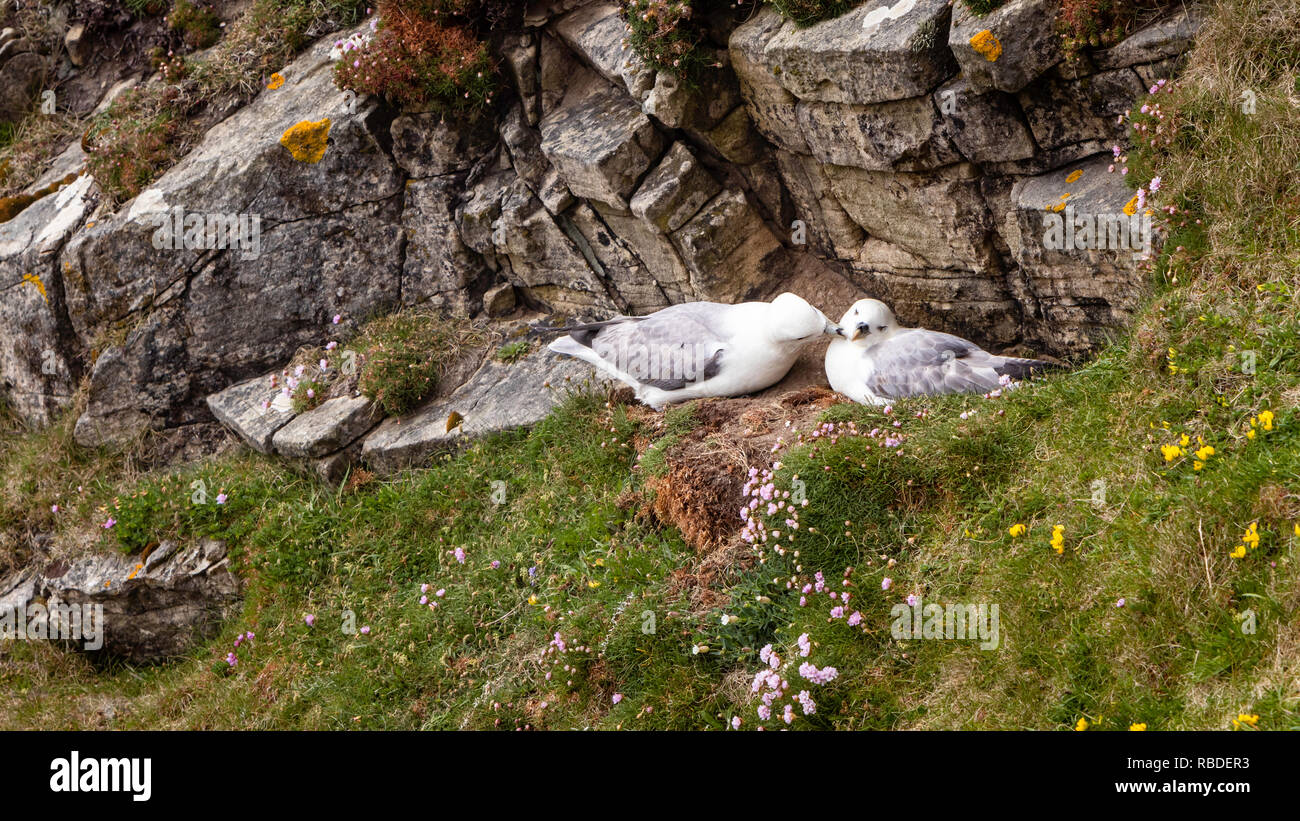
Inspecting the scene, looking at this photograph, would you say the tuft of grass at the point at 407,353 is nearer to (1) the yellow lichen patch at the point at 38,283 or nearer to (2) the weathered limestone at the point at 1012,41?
(1) the yellow lichen patch at the point at 38,283

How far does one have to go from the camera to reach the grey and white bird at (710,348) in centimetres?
704

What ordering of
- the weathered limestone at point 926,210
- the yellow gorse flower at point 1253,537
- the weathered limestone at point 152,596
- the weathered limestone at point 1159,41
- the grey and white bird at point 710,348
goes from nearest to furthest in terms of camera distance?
1. the yellow gorse flower at point 1253,537
2. the weathered limestone at point 1159,41
3. the weathered limestone at point 926,210
4. the grey and white bird at point 710,348
5. the weathered limestone at point 152,596

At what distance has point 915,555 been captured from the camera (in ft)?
17.3

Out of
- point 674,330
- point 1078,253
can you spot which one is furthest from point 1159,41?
point 674,330

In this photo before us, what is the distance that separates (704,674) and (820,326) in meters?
2.68

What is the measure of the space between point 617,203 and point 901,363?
2.69 m

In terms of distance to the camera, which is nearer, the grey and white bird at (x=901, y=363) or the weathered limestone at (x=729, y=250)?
the grey and white bird at (x=901, y=363)

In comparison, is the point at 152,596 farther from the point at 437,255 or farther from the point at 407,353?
the point at 437,255

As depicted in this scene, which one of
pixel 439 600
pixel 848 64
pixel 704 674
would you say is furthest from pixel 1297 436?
pixel 439 600

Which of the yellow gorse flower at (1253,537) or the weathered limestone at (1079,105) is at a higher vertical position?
the weathered limestone at (1079,105)

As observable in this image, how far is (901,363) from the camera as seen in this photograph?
21.5 ft

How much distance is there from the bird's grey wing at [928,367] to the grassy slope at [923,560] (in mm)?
367

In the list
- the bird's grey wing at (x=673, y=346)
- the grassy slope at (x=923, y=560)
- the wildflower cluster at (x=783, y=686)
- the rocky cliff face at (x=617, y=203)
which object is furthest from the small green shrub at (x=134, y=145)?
the wildflower cluster at (x=783, y=686)

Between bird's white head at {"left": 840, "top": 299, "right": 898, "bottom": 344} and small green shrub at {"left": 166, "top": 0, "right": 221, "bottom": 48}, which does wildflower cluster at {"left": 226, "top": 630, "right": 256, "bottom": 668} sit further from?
small green shrub at {"left": 166, "top": 0, "right": 221, "bottom": 48}
